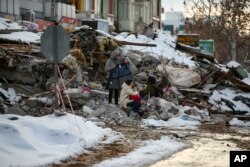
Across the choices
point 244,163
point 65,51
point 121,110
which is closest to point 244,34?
point 121,110

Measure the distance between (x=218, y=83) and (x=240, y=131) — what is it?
7.91m

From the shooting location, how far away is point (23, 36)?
72.9 ft

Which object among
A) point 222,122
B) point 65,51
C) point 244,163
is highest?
point 65,51

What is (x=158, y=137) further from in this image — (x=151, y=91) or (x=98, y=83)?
(x=98, y=83)

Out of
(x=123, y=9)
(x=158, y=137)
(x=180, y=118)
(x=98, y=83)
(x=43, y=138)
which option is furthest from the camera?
(x=123, y=9)

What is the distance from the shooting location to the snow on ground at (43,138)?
921cm

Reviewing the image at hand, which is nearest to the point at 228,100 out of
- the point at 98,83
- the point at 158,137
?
the point at 98,83

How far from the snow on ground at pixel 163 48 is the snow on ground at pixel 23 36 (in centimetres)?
480

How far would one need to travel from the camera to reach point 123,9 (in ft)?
193

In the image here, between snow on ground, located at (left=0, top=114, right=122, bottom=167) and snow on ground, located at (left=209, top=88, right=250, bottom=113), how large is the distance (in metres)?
8.63

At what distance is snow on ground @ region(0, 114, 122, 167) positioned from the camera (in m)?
9.21

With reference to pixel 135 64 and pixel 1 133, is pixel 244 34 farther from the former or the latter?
pixel 1 133

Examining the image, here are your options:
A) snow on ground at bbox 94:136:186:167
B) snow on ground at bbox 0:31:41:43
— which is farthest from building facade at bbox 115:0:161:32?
snow on ground at bbox 94:136:186:167

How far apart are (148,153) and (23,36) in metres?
13.0
